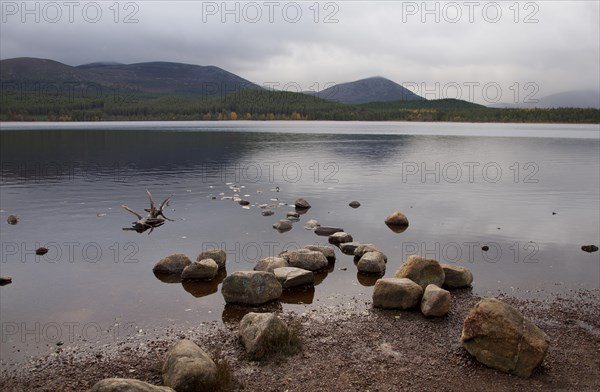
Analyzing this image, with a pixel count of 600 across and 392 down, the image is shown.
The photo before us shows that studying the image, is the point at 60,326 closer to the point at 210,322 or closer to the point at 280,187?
the point at 210,322

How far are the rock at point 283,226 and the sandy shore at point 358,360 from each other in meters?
13.1

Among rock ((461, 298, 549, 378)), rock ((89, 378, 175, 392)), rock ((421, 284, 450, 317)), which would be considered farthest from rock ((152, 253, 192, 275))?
rock ((461, 298, 549, 378))

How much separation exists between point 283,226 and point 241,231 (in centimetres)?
254

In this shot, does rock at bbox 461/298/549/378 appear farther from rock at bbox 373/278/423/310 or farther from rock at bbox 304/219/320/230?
rock at bbox 304/219/320/230

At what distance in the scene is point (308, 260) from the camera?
21.2 m

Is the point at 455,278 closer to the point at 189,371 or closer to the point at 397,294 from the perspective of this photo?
the point at 397,294

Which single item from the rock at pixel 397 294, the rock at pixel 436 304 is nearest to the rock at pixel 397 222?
the rock at pixel 397 294

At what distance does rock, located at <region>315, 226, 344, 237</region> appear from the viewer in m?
28.2

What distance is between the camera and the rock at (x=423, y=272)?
18203 millimetres

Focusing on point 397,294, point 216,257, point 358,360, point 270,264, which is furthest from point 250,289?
point 358,360

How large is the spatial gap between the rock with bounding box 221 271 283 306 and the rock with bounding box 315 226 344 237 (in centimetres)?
1074

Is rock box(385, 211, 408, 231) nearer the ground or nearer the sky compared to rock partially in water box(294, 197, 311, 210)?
nearer the ground

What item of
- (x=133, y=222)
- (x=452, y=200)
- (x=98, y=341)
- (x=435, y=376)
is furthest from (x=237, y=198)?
(x=435, y=376)

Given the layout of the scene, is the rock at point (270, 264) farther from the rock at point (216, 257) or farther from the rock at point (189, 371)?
the rock at point (189, 371)
